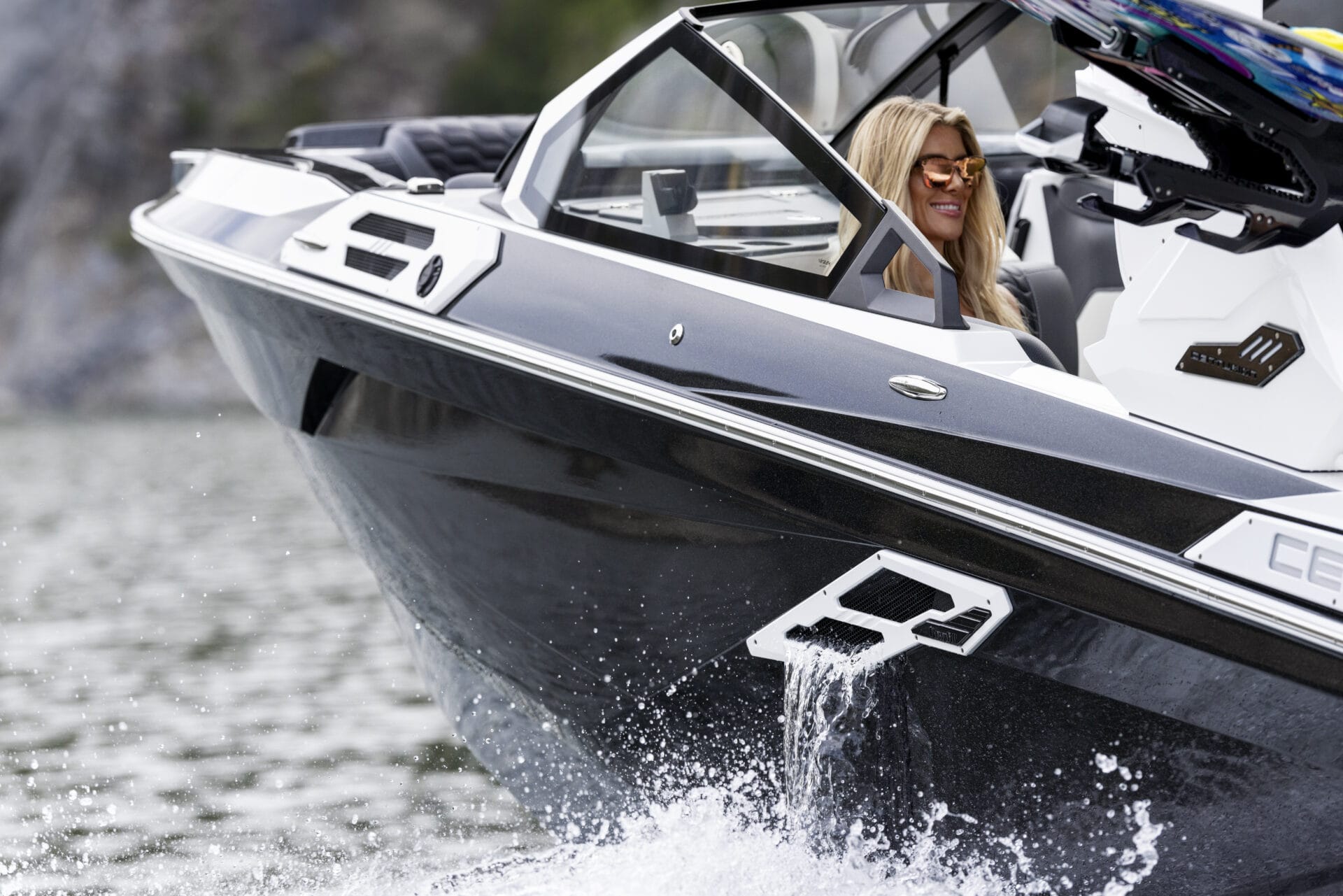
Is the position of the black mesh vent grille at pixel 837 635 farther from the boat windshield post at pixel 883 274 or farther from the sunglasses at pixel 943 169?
the sunglasses at pixel 943 169

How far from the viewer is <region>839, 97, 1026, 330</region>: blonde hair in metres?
2.37

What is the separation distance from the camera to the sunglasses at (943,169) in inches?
94.3

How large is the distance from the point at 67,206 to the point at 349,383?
22.8 meters

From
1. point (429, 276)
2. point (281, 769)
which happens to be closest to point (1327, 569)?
point (429, 276)

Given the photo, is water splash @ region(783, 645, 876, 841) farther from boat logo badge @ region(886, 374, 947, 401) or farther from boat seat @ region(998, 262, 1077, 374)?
boat seat @ region(998, 262, 1077, 374)

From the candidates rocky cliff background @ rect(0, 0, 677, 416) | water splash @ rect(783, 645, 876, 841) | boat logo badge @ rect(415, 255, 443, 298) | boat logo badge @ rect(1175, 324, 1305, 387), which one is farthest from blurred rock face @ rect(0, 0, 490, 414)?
boat logo badge @ rect(1175, 324, 1305, 387)

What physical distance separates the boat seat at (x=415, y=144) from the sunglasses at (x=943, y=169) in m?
1.72

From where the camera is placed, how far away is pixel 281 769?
439 centimetres

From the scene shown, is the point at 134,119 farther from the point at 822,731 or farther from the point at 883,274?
the point at 822,731

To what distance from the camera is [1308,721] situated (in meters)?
1.83

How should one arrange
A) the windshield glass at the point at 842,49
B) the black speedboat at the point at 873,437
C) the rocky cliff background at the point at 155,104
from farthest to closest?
the rocky cliff background at the point at 155,104 → the windshield glass at the point at 842,49 → the black speedboat at the point at 873,437

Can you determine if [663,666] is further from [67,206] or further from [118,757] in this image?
[67,206]

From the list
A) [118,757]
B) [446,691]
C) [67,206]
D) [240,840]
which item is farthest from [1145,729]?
[67,206]

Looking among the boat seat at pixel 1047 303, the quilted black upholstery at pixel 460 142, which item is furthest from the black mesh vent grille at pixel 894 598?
the quilted black upholstery at pixel 460 142
